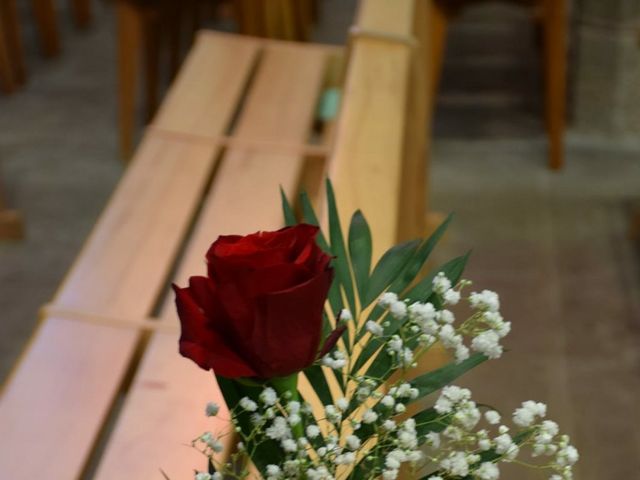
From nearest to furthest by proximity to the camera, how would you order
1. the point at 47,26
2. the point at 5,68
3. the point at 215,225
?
the point at 215,225, the point at 5,68, the point at 47,26

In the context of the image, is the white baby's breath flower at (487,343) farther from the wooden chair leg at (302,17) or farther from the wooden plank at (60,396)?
the wooden chair leg at (302,17)

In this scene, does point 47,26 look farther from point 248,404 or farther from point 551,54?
point 248,404

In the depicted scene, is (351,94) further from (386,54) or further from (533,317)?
(533,317)

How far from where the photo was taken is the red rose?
0.70 meters

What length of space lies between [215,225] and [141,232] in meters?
0.15

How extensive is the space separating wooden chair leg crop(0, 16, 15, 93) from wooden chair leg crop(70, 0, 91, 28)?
2.21 ft

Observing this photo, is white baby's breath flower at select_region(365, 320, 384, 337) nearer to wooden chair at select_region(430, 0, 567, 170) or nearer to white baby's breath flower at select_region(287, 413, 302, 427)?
white baby's breath flower at select_region(287, 413, 302, 427)

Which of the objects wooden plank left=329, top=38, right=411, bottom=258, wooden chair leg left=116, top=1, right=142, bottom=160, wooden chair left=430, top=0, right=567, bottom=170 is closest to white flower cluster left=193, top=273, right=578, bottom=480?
wooden plank left=329, top=38, right=411, bottom=258

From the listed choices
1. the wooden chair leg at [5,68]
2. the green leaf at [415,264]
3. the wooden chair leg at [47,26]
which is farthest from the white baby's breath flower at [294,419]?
the wooden chair leg at [47,26]

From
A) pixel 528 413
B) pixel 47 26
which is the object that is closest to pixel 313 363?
pixel 528 413

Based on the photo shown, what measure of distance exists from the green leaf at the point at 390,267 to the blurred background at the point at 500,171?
1.58 meters

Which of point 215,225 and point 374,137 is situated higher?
point 374,137

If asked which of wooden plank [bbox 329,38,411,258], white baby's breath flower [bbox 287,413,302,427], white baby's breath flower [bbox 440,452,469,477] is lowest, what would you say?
wooden plank [bbox 329,38,411,258]

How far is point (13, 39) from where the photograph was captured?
4215 millimetres
